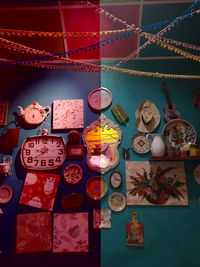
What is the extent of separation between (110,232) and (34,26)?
2463 mm

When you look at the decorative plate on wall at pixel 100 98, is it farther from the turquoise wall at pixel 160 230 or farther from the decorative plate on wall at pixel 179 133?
the decorative plate on wall at pixel 179 133

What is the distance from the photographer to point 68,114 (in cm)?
297

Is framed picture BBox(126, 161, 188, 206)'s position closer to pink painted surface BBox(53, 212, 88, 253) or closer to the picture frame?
the picture frame

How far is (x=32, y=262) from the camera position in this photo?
258cm

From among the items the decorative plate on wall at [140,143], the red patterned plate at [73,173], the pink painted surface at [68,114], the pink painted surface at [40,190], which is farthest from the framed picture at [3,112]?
the decorative plate on wall at [140,143]

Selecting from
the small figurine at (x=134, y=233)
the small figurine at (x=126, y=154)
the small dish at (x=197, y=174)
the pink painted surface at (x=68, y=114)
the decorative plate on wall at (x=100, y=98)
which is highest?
the decorative plate on wall at (x=100, y=98)

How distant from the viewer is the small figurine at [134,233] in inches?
101

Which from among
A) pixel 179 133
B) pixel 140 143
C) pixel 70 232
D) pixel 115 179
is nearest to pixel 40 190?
pixel 70 232

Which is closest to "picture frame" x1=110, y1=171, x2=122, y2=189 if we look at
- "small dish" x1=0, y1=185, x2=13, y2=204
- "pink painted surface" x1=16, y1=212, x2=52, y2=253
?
"pink painted surface" x1=16, y1=212, x2=52, y2=253

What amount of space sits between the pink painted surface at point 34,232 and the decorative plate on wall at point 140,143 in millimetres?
1260

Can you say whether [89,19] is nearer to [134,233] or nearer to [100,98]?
[100,98]

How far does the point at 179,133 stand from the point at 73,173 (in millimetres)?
1363

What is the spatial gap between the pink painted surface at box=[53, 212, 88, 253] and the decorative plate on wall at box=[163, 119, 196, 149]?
1.33 metres

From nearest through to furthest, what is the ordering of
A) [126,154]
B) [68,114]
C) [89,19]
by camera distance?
[89,19]
[126,154]
[68,114]
